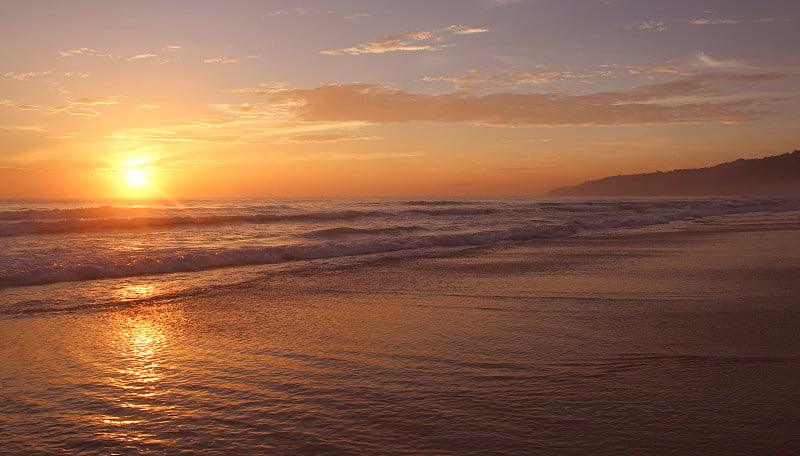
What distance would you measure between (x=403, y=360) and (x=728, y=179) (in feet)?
613

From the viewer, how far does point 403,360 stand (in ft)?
15.6

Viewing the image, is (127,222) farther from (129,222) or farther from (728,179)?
(728,179)

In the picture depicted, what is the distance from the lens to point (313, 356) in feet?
16.0

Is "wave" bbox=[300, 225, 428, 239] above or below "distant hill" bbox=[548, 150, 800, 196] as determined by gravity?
below

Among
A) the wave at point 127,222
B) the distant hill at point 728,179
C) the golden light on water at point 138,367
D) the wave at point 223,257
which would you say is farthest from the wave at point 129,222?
the distant hill at point 728,179

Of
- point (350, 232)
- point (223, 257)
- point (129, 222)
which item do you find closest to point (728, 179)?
point (350, 232)

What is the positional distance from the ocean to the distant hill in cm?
15760

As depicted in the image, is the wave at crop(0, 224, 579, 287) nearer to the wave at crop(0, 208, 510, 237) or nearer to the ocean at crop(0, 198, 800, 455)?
the ocean at crop(0, 198, 800, 455)

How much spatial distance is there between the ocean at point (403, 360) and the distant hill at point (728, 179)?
158 m

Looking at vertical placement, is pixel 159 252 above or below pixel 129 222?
below

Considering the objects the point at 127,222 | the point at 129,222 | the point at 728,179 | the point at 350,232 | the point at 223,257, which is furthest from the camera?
the point at 728,179

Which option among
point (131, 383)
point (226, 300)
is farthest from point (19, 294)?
point (131, 383)

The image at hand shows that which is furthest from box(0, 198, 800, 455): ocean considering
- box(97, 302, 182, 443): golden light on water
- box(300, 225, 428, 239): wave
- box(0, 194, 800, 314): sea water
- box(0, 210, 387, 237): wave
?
box(0, 210, 387, 237): wave

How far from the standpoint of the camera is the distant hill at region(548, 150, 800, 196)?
151750mm
